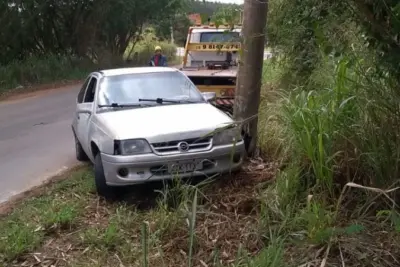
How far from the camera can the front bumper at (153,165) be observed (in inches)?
242

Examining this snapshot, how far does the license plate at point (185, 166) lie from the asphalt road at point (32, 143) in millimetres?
2526

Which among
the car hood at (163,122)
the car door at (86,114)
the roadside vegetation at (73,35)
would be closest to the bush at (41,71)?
the roadside vegetation at (73,35)

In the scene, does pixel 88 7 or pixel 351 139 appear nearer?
pixel 351 139

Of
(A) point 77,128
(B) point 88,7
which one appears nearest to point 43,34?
(B) point 88,7

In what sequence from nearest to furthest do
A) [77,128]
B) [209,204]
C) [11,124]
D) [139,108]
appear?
1. [209,204]
2. [139,108]
3. [77,128]
4. [11,124]

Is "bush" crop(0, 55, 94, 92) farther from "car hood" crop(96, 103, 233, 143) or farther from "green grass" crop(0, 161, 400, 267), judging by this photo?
"green grass" crop(0, 161, 400, 267)

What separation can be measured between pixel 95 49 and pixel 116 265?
26.5m

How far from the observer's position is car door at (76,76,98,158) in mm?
7713

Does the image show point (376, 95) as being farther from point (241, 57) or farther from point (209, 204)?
point (241, 57)

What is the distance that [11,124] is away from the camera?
43.9 feet

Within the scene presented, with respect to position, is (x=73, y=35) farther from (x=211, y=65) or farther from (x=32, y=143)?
(x=32, y=143)

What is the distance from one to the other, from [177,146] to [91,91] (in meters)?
2.67

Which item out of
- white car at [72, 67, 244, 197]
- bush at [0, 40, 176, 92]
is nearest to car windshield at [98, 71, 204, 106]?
white car at [72, 67, 244, 197]

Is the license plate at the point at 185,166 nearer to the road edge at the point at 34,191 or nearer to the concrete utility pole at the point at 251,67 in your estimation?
the concrete utility pole at the point at 251,67
